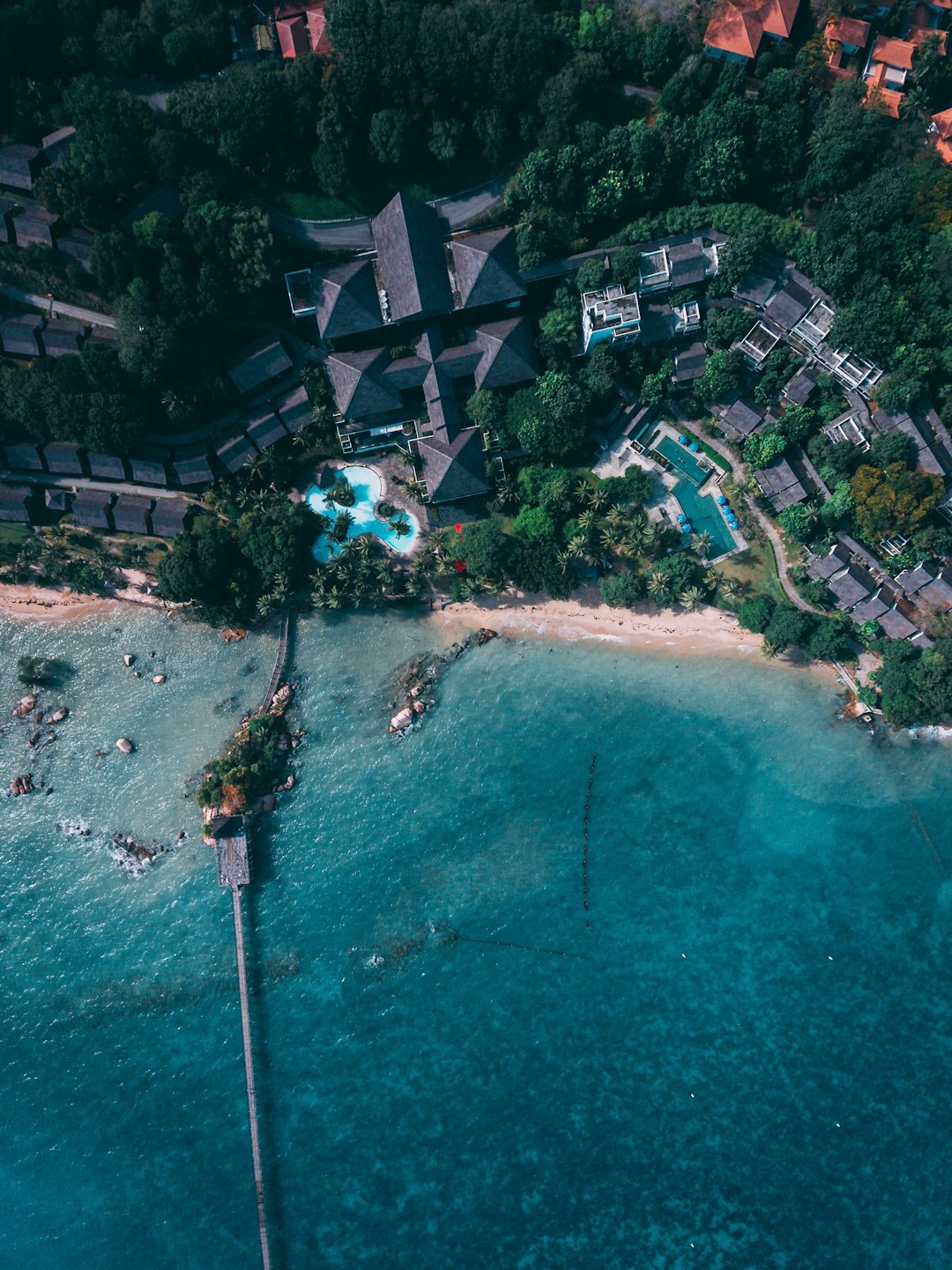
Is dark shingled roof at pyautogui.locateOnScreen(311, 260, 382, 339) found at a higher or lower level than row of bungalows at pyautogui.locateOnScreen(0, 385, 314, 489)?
higher

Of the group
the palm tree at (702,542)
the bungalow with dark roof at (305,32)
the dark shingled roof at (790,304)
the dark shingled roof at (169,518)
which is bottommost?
the palm tree at (702,542)

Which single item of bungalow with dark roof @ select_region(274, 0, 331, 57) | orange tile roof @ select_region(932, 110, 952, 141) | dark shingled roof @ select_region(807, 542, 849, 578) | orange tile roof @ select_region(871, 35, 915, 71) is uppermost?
bungalow with dark roof @ select_region(274, 0, 331, 57)

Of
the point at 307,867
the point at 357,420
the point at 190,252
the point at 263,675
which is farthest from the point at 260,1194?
the point at 190,252

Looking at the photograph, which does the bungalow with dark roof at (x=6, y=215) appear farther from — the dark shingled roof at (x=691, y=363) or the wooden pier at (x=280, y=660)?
the dark shingled roof at (x=691, y=363)

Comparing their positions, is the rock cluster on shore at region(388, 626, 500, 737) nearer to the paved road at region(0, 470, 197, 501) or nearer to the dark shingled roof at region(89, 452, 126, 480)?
the paved road at region(0, 470, 197, 501)

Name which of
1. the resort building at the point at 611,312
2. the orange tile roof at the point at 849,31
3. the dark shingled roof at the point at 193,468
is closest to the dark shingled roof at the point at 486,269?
the resort building at the point at 611,312

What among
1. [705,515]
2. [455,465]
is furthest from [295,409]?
[705,515]

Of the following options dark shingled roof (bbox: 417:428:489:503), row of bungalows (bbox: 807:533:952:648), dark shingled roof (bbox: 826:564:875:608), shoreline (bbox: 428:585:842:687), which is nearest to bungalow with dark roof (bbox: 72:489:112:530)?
dark shingled roof (bbox: 417:428:489:503)
